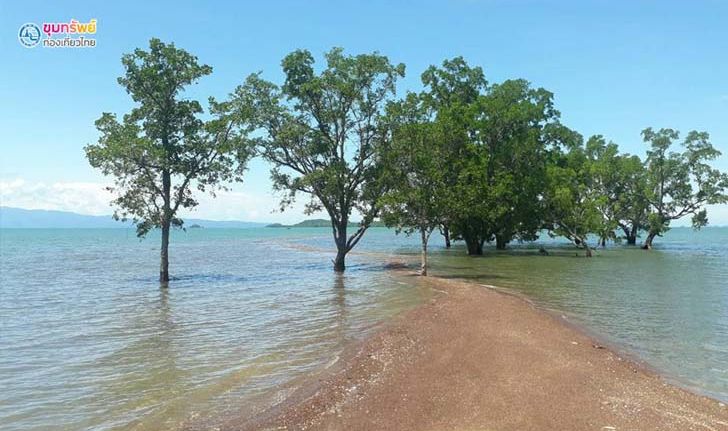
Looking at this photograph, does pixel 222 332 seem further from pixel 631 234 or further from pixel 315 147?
pixel 631 234

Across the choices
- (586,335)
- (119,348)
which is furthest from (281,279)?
(586,335)

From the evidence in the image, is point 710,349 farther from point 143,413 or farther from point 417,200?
point 417,200

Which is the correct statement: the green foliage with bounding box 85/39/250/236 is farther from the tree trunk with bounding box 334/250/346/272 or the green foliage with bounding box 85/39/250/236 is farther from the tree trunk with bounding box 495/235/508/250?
the tree trunk with bounding box 495/235/508/250

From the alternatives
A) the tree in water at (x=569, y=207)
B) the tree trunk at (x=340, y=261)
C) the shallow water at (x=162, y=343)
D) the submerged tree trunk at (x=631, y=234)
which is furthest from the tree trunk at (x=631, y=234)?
the shallow water at (x=162, y=343)

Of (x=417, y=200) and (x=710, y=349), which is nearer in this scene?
(x=710, y=349)

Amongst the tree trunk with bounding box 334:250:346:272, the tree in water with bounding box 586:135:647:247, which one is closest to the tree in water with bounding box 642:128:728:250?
the tree in water with bounding box 586:135:647:247

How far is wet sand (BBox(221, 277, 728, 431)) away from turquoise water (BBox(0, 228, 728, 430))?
3.67ft

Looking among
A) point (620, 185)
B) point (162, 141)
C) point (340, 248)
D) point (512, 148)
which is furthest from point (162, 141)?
point (620, 185)

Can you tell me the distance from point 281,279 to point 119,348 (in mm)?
18524

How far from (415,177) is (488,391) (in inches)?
869

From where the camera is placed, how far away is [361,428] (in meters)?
7.61

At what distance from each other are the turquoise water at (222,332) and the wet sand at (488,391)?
1.12 m

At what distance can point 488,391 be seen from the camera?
9008 millimetres

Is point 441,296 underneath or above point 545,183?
underneath
